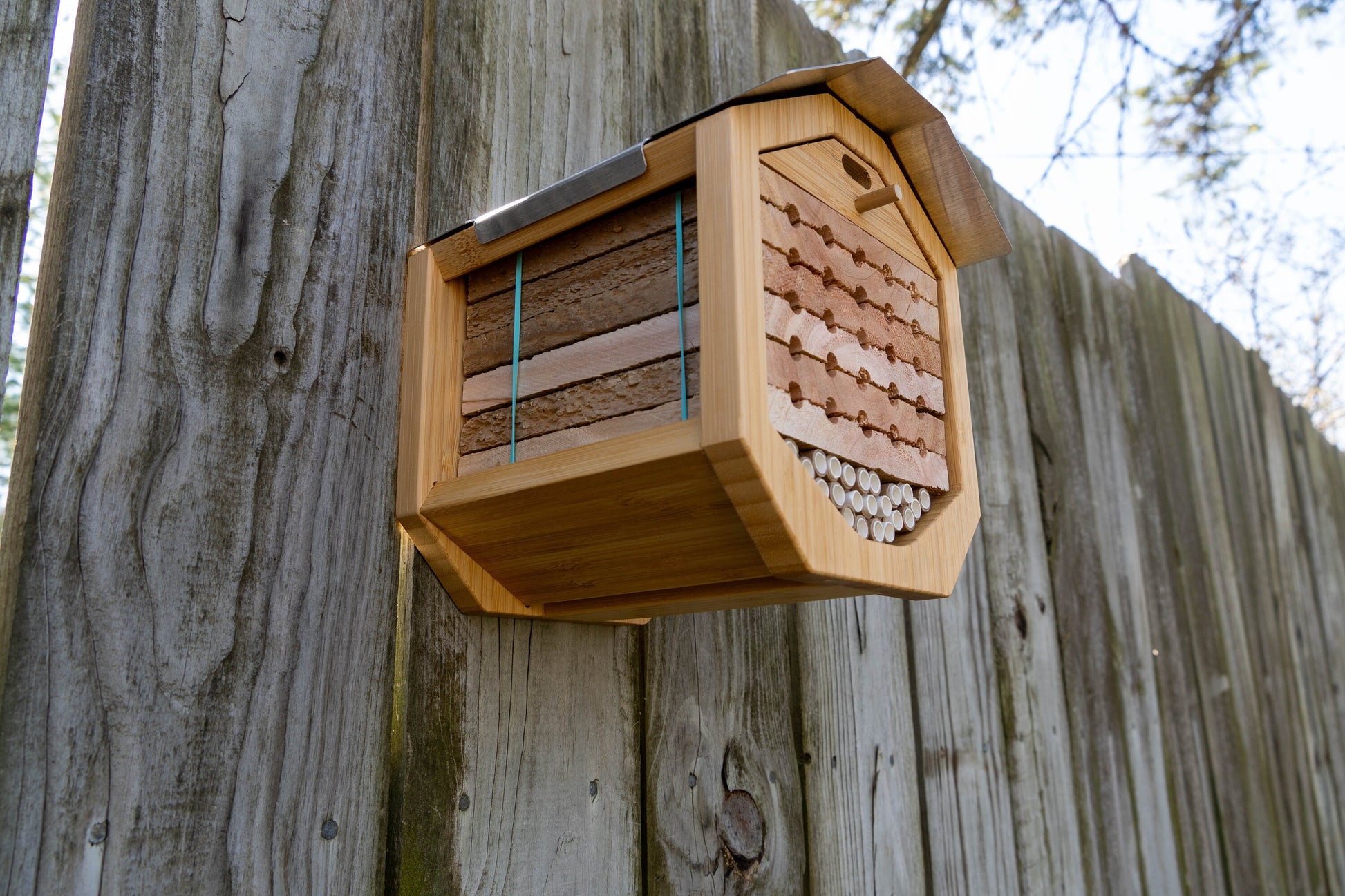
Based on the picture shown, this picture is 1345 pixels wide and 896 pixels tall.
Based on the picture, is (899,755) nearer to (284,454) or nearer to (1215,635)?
(284,454)

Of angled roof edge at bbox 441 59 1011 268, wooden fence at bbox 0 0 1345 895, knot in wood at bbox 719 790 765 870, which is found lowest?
knot in wood at bbox 719 790 765 870

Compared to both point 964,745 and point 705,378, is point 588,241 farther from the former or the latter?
point 964,745

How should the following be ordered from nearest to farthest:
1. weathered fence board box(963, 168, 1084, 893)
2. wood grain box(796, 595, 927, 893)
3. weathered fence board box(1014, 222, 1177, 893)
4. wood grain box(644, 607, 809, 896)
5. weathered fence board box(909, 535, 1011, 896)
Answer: wood grain box(644, 607, 809, 896), wood grain box(796, 595, 927, 893), weathered fence board box(909, 535, 1011, 896), weathered fence board box(963, 168, 1084, 893), weathered fence board box(1014, 222, 1177, 893)

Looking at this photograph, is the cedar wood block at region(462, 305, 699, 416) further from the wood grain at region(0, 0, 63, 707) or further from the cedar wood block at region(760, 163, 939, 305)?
the wood grain at region(0, 0, 63, 707)

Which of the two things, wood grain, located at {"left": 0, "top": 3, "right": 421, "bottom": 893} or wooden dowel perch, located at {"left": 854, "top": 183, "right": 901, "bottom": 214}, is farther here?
wooden dowel perch, located at {"left": 854, "top": 183, "right": 901, "bottom": 214}

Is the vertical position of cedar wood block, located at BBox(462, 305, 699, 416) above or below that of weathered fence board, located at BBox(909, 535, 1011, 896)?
above

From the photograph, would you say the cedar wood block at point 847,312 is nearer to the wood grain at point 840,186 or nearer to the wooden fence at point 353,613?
the wood grain at point 840,186

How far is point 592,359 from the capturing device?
858 millimetres

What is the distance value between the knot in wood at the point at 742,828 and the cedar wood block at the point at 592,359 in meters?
0.55

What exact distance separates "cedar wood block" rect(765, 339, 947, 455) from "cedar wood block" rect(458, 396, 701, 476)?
70 millimetres

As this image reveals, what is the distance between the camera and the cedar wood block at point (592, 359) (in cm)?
81

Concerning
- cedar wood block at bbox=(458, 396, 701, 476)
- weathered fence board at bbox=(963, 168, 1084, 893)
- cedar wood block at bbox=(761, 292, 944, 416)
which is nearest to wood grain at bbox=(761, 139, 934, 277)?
cedar wood block at bbox=(761, 292, 944, 416)

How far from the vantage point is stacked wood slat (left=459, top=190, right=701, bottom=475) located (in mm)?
819

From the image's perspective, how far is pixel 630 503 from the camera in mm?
818
